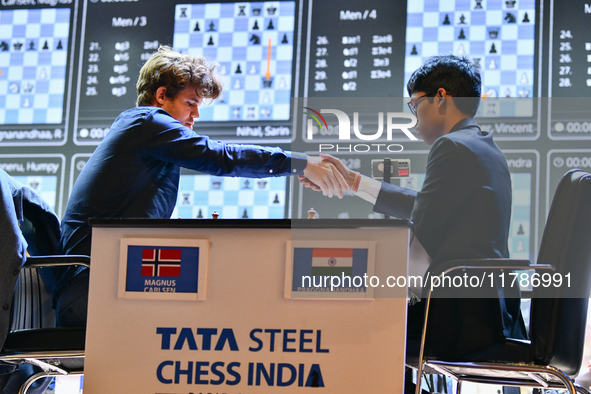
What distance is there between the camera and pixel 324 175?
2045mm

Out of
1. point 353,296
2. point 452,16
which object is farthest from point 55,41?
point 353,296

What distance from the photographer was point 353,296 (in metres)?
1.41

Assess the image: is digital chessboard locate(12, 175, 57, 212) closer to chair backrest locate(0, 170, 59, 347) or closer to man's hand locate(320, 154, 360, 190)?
chair backrest locate(0, 170, 59, 347)

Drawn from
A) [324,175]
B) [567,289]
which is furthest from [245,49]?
[567,289]

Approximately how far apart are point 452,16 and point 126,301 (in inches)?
99.6

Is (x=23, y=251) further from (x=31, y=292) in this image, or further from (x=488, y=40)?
(x=488, y=40)

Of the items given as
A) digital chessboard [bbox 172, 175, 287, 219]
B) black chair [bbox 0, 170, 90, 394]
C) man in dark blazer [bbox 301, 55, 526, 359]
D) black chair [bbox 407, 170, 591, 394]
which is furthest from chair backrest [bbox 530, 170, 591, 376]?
digital chessboard [bbox 172, 175, 287, 219]

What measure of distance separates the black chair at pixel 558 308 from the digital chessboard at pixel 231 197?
1.84m

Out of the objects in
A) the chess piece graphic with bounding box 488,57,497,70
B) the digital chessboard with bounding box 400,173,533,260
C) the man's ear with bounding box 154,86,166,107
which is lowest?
the digital chessboard with bounding box 400,173,533,260

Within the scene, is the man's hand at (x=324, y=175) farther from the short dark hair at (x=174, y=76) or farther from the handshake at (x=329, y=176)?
the short dark hair at (x=174, y=76)

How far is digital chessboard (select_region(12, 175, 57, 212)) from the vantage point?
343 cm

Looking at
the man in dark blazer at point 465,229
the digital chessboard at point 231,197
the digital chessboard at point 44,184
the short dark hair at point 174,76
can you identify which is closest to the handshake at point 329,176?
the man in dark blazer at point 465,229

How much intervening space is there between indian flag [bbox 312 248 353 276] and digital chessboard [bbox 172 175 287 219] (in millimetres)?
1822

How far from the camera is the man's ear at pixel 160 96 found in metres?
2.17
